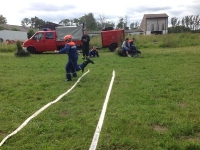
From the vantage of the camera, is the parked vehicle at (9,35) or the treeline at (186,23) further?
the treeline at (186,23)

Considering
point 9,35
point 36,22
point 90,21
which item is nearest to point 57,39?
point 9,35

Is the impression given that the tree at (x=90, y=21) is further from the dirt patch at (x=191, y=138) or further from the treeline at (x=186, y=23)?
the dirt patch at (x=191, y=138)

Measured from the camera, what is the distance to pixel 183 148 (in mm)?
3340

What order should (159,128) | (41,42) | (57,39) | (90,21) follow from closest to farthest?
(159,128)
(41,42)
(57,39)
(90,21)

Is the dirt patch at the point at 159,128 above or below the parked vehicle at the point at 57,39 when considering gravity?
below

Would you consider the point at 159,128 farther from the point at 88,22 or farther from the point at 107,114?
the point at 88,22

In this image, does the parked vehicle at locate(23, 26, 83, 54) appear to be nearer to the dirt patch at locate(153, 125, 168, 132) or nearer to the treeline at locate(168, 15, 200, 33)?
the dirt patch at locate(153, 125, 168, 132)

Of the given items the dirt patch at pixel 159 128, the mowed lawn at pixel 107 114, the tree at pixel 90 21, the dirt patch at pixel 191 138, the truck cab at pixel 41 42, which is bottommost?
the dirt patch at pixel 191 138

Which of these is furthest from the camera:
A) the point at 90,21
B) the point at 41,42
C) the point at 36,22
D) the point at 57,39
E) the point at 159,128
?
the point at 36,22

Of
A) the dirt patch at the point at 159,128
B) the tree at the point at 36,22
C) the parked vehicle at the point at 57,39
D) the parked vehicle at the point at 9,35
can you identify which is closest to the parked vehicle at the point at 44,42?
the parked vehicle at the point at 57,39

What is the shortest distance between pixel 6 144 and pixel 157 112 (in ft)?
9.63

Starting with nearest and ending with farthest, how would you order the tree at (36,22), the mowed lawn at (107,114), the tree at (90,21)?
the mowed lawn at (107,114) < the tree at (90,21) < the tree at (36,22)

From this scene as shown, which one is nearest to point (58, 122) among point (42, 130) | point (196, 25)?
point (42, 130)

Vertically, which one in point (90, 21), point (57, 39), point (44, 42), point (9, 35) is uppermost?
point (90, 21)
